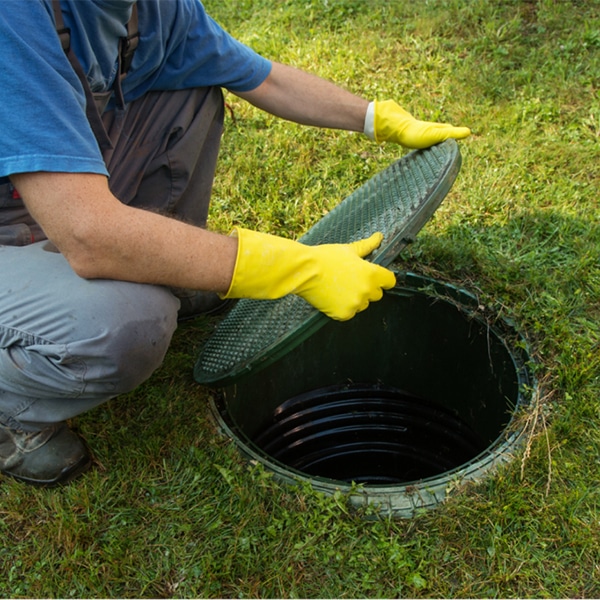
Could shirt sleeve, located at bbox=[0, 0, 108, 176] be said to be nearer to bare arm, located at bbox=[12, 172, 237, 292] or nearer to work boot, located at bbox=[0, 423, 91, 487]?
bare arm, located at bbox=[12, 172, 237, 292]

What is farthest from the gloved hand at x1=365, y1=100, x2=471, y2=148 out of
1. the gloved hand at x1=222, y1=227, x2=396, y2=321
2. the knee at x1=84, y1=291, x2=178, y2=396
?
the knee at x1=84, y1=291, x2=178, y2=396

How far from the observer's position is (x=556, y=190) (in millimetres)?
3020

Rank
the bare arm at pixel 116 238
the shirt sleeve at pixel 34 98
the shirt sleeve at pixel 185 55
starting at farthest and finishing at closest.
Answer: the shirt sleeve at pixel 185 55 → the bare arm at pixel 116 238 → the shirt sleeve at pixel 34 98

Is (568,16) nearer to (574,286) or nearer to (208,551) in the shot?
(574,286)

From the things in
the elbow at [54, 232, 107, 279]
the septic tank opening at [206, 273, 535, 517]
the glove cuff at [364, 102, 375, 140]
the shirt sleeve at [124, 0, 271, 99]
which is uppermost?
the shirt sleeve at [124, 0, 271, 99]

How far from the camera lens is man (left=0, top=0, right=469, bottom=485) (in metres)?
1.54

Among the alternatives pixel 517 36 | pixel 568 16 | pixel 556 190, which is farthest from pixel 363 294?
pixel 568 16

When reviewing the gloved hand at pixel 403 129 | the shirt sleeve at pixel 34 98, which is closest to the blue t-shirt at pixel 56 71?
the shirt sleeve at pixel 34 98

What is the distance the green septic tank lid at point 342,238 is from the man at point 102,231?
9 cm

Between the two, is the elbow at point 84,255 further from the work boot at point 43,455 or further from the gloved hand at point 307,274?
the work boot at point 43,455

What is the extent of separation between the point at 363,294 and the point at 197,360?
752 millimetres

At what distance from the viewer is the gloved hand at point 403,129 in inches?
92.9

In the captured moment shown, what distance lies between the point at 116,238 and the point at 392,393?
1.72m

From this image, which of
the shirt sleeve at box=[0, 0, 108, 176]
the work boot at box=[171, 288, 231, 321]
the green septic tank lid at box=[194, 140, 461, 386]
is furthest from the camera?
the work boot at box=[171, 288, 231, 321]
